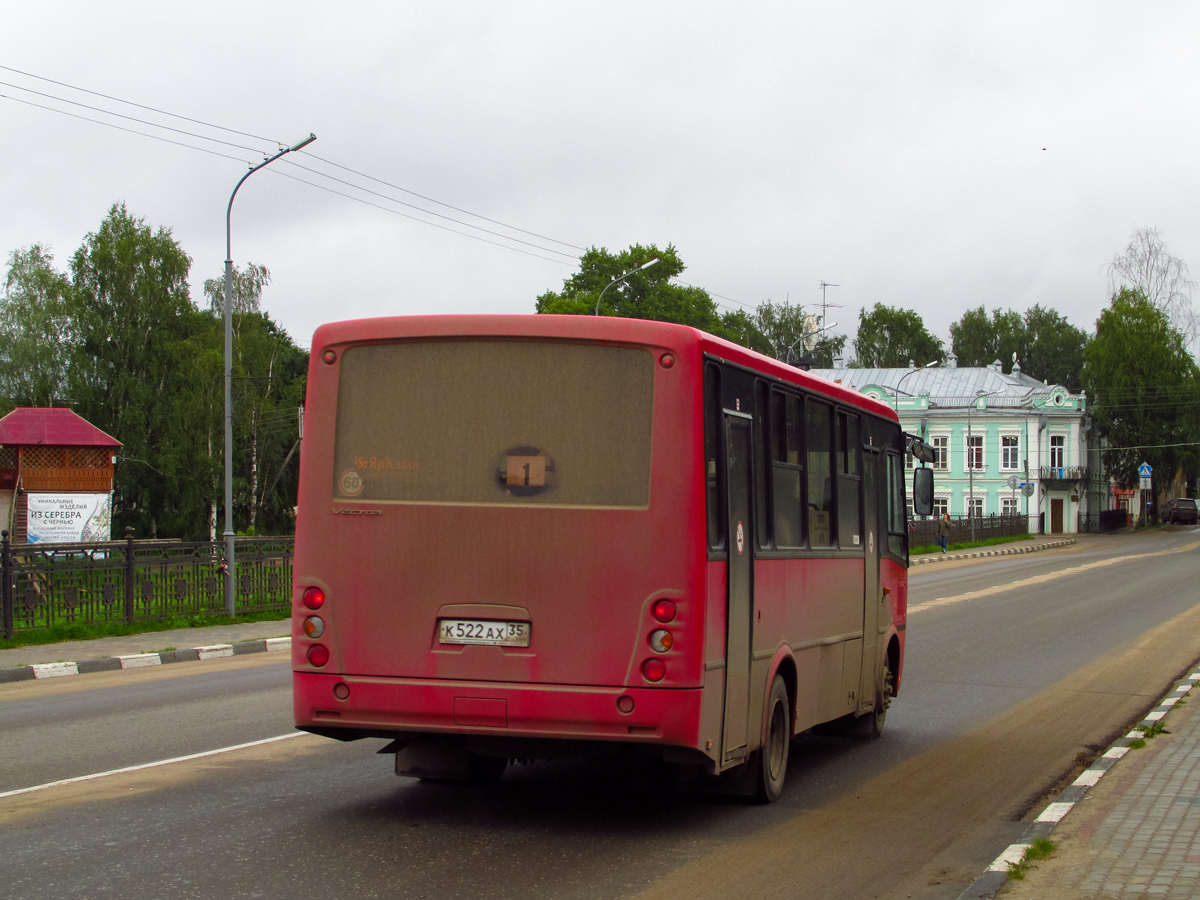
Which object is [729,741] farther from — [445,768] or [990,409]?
[990,409]

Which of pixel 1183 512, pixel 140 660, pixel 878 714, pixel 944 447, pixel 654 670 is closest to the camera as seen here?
pixel 654 670

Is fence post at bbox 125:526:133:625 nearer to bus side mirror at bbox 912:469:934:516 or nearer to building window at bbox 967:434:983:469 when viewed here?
bus side mirror at bbox 912:469:934:516

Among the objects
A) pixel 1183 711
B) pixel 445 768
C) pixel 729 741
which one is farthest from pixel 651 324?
pixel 1183 711

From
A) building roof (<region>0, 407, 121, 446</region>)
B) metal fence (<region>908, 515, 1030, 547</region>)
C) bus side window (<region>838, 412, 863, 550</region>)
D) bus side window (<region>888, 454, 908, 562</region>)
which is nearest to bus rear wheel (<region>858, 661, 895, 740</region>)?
bus side window (<region>888, 454, 908, 562</region>)

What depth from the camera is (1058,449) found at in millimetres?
84500

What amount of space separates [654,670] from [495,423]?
4.91 ft

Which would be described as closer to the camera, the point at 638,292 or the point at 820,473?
the point at 820,473

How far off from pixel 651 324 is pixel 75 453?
96.8 feet

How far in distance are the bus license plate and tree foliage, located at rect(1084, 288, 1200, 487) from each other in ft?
274

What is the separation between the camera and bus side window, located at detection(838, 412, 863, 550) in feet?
31.0

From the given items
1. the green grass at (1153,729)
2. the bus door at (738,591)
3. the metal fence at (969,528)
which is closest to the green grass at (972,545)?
the metal fence at (969,528)

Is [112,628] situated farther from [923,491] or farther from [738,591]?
[738,591]

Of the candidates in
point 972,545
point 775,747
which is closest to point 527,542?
point 775,747

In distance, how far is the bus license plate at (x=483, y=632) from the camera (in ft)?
22.0
